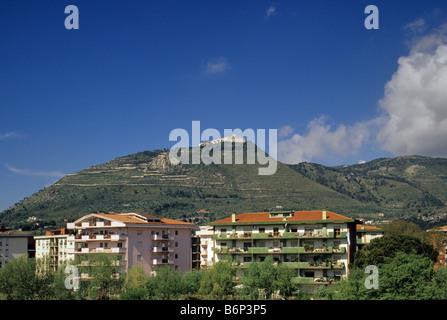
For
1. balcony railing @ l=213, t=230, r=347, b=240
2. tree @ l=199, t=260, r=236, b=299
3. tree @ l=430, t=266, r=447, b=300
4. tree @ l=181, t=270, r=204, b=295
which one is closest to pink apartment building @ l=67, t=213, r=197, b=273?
balcony railing @ l=213, t=230, r=347, b=240

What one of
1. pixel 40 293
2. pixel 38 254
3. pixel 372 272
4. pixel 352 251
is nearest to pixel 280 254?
pixel 352 251

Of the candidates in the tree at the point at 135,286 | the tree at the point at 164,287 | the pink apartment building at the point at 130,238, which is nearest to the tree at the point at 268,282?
the tree at the point at 164,287

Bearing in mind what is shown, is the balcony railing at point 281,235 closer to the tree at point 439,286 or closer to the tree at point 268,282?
the tree at point 268,282

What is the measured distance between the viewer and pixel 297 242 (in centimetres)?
7281

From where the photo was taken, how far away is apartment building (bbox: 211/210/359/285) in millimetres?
69375

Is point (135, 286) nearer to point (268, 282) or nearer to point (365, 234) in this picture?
point (268, 282)

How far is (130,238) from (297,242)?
26047 mm

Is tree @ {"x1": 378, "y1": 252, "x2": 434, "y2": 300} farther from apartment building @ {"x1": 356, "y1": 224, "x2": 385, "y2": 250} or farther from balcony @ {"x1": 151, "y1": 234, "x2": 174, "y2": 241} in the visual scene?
balcony @ {"x1": 151, "y1": 234, "x2": 174, "y2": 241}

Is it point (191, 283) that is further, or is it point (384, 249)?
point (384, 249)

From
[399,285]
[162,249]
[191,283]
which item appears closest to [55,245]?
[162,249]

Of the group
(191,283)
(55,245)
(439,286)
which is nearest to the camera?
(439,286)

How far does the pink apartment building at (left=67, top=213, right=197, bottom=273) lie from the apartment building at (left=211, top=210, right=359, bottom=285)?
31.1ft

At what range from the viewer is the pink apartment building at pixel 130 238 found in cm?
7981

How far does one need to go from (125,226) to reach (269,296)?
90.0 ft
